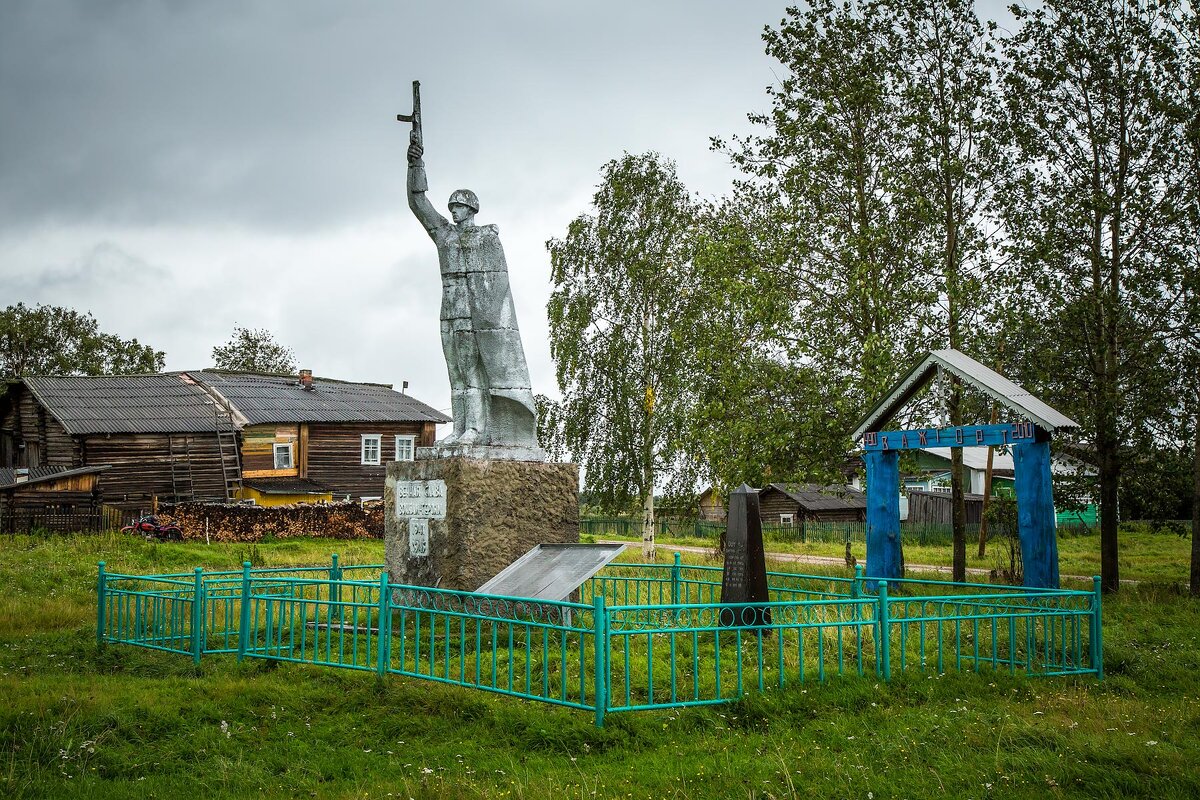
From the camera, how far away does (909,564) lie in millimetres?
22859

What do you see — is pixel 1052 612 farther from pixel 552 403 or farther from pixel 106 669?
pixel 552 403

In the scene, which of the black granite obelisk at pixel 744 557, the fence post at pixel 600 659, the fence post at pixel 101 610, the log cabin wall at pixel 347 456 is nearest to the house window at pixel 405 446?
the log cabin wall at pixel 347 456

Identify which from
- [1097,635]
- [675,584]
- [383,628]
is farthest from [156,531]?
[1097,635]

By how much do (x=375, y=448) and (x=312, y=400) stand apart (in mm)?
2707

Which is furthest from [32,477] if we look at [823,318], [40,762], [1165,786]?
[1165,786]

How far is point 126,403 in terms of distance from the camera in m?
30.3

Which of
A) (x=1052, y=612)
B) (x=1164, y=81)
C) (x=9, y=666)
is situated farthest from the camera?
(x=1164, y=81)

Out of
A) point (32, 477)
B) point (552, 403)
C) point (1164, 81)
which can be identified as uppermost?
point (1164, 81)

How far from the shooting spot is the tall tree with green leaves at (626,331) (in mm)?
25438

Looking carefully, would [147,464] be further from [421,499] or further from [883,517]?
[883,517]

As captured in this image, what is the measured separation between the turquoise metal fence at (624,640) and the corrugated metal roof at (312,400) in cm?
2171

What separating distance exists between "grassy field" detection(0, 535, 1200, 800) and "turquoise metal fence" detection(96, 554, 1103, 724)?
21 centimetres

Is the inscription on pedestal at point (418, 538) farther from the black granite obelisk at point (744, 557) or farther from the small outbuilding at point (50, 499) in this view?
the small outbuilding at point (50, 499)

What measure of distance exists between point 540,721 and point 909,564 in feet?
58.9
